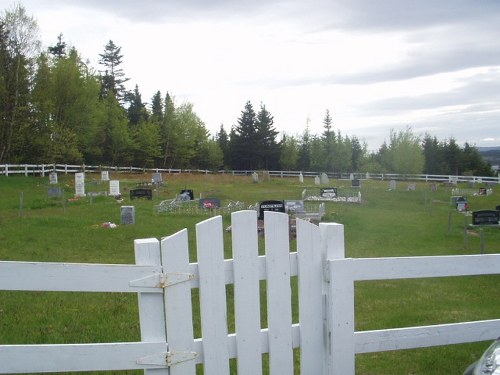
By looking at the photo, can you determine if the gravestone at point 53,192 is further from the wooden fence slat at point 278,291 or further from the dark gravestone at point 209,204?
the wooden fence slat at point 278,291

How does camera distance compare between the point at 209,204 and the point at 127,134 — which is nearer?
the point at 209,204

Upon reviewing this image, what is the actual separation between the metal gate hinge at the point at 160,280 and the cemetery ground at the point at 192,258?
271cm

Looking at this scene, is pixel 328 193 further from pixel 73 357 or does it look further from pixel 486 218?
pixel 73 357

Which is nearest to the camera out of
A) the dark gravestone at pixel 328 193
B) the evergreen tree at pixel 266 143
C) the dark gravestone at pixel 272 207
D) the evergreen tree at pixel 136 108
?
the dark gravestone at pixel 272 207

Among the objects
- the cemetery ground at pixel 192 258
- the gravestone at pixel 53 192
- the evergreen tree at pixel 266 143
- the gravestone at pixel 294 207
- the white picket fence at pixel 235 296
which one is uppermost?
the evergreen tree at pixel 266 143

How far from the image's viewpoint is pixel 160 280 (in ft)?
11.2

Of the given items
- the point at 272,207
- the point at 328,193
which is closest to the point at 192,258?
the point at 272,207

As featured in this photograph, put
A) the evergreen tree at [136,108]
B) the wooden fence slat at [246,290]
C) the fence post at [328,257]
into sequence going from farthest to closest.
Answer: the evergreen tree at [136,108] < the fence post at [328,257] < the wooden fence slat at [246,290]

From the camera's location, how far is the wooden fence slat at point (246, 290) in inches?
142

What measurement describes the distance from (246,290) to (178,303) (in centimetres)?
49

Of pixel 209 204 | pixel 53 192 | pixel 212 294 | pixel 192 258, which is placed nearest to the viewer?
pixel 212 294

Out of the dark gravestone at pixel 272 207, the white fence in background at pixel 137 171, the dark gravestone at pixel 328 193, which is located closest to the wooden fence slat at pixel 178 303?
the dark gravestone at pixel 272 207

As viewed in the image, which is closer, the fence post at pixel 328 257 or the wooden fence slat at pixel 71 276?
the wooden fence slat at pixel 71 276

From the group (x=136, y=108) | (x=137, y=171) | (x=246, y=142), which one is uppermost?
(x=136, y=108)
